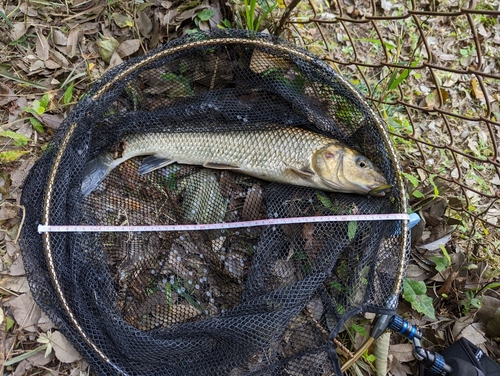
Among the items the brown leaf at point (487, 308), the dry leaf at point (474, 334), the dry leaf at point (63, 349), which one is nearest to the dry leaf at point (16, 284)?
the dry leaf at point (63, 349)

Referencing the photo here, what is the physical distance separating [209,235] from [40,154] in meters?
1.14

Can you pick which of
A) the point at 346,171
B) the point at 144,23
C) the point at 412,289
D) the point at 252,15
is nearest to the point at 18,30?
the point at 144,23

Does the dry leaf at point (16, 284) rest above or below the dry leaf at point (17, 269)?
below

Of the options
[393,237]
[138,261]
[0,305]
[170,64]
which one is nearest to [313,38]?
[170,64]

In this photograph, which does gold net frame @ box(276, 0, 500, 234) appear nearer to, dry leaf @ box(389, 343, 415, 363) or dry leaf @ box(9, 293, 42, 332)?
dry leaf @ box(389, 343, 415, 363)

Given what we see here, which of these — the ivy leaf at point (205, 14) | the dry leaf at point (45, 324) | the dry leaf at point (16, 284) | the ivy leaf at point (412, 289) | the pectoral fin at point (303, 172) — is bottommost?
the dry leaf at point (45, 324)

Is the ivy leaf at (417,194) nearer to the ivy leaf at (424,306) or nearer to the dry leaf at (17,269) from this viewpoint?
the ivy leaf at (424,306)

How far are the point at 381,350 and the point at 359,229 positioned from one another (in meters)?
0.73

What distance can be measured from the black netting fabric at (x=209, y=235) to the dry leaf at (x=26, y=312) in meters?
0.22

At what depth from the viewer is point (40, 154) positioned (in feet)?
7.66

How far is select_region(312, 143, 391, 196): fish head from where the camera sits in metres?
2.17

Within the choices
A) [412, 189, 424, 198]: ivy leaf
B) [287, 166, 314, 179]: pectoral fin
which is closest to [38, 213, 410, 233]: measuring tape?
[287, 166, 314, 179]: pectoral fin

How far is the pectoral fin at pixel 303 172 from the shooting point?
7.38ft

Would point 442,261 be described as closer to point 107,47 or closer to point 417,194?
point 417,194
